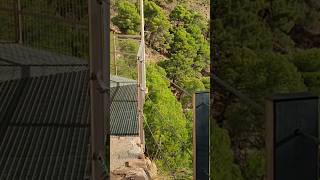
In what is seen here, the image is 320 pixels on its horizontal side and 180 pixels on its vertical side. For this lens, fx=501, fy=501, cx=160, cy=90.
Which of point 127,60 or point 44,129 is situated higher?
point 127,60

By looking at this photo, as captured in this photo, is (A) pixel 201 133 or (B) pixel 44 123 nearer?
(B) pixel 44 123

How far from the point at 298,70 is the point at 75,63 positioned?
2.17 meters

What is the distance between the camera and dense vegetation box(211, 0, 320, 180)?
181 cm

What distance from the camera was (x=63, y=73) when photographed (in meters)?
3.35

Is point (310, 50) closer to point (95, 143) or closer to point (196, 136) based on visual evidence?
point (95, 143)

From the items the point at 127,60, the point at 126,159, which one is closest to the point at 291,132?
the point at 126,159

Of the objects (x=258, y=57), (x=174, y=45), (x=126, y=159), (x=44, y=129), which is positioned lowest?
(x=126, y=159)

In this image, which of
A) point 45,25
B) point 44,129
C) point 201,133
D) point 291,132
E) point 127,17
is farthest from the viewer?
point 127,17

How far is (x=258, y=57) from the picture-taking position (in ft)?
6.06

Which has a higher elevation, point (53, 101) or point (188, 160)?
point (53, 101)

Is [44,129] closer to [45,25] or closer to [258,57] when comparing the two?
[258,57]

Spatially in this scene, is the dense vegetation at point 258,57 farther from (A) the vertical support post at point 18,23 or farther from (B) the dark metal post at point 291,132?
(A) the vertical support post at point 18,23

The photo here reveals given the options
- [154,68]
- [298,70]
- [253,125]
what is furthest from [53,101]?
[154,68]

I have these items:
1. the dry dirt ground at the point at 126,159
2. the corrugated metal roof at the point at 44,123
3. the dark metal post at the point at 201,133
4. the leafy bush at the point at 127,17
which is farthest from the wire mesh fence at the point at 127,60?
the leafy bush at the point at 127,17
